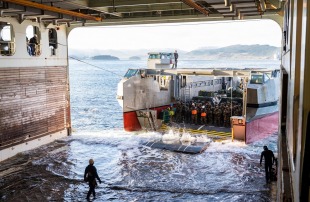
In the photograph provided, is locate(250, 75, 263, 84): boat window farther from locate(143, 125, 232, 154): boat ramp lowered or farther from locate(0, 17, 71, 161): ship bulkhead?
locate(0, 17, 71, 161): ship bulkhead

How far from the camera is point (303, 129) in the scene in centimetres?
175

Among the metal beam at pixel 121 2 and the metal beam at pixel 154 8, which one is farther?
the metal beam at pixel 154 8

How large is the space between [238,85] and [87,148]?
20.6 metres

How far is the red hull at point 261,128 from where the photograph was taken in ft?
61.7

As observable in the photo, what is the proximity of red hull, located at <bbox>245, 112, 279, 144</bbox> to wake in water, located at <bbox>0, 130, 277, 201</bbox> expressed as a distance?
2.09 ft

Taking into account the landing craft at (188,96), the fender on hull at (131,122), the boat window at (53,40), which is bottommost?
the fender on hull at (131,122)

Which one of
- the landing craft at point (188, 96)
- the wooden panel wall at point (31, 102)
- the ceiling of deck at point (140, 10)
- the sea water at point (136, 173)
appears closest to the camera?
the sea water at point (136, 173)

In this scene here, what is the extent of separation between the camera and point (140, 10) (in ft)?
56.4

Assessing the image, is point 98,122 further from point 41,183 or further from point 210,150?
point 41,183

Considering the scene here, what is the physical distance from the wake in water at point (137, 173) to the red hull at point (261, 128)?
0.64 metres

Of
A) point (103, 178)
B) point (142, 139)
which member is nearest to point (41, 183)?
point (103, 178)

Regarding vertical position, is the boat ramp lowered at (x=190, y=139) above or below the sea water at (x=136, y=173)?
above

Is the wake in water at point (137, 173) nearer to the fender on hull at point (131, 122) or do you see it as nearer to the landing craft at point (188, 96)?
the landing craft at point (188, 96)

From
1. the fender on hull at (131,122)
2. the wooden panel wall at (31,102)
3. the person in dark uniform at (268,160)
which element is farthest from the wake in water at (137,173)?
the fender on hull at (131,122)
